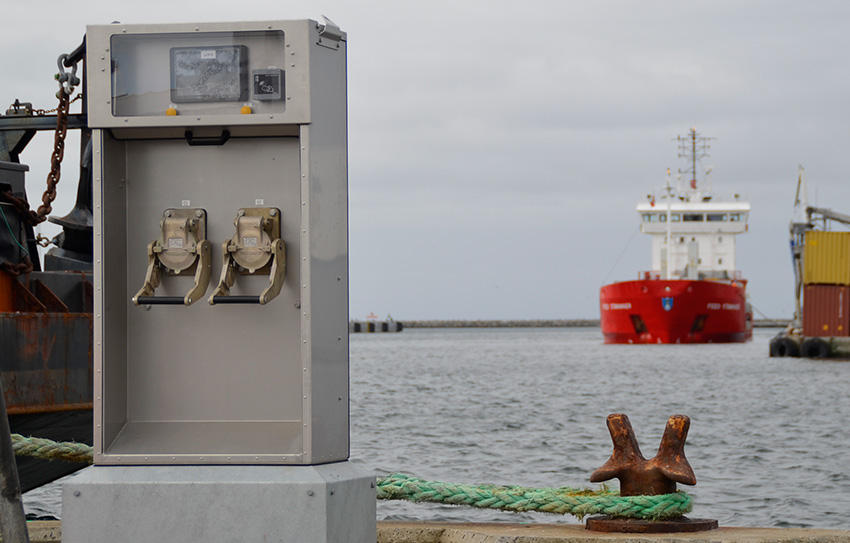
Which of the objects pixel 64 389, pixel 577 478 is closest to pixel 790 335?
pixel 577 478

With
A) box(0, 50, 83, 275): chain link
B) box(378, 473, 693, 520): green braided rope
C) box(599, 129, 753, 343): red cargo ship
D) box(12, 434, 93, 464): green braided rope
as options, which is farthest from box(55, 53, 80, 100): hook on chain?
box(599, 129, 753, 343): red cargo ship

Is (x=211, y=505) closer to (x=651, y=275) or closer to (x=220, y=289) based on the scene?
(x=220, y=289)

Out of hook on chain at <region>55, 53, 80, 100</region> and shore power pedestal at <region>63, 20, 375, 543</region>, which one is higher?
hook on chain at <region>55, 53, 80, 100</region>

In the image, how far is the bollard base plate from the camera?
430 cm

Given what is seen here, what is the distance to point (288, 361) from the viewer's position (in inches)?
158

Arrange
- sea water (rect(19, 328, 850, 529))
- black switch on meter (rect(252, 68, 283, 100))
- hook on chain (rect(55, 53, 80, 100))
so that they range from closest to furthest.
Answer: black switch on meter (rect(252, 68, 283, 100)) < hook on chain (rect(55, 53, 80, 100)) < sea water (rect(19, 328, 850, 529))

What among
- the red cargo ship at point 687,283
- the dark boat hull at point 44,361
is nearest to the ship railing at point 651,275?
the red cargo ship at point 687,283

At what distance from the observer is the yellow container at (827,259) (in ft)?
148

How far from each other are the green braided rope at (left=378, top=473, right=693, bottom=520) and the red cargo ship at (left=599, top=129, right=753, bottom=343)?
52659mm

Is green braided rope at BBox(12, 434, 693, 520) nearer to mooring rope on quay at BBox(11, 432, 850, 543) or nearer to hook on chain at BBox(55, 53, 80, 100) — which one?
mooring rope on quay at BBox(11, 432, 850, 543)

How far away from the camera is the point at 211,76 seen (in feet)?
12.9

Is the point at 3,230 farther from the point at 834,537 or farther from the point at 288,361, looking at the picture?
the point at 834,537

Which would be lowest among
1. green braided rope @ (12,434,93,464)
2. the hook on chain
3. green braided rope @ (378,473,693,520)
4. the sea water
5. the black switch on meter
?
the sea water

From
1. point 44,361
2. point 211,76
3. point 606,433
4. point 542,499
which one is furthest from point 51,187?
point 606,433
